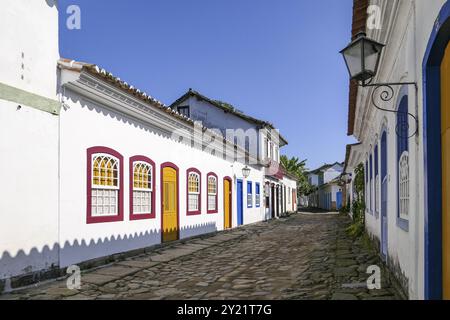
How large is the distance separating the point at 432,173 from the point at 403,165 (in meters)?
1.85

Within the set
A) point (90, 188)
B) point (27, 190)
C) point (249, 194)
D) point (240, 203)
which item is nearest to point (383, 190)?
point (90, 188)

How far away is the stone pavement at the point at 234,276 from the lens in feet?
18.3

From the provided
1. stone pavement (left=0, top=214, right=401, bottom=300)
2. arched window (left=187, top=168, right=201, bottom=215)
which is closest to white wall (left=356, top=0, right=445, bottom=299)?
stone pavement (left=0, top=214, right=401, bottom=300)

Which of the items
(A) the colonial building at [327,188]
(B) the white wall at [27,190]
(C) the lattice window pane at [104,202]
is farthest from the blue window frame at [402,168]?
(A) the colonial building at [327,188]

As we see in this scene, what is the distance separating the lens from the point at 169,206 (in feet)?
36.5

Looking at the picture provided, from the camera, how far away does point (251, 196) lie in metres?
20.8

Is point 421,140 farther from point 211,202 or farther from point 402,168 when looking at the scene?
point 211,202

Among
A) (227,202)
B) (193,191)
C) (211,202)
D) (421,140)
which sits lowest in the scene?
(227,202)

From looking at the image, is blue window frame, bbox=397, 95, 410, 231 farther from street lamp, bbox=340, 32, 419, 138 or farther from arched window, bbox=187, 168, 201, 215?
arched window, bbox=187, 168, 201, 215

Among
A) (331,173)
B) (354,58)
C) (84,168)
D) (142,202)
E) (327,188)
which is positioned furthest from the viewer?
(331,173)

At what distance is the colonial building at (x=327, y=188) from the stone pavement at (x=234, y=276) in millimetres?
21989

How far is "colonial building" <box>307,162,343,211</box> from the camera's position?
40.0 m

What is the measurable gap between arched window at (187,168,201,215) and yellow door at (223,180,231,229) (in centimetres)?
305
